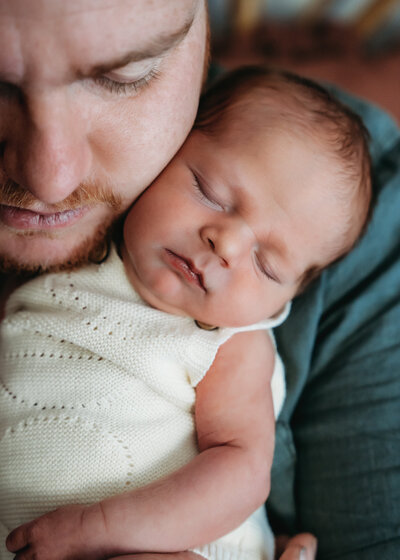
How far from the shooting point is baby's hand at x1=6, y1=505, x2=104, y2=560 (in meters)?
0.82

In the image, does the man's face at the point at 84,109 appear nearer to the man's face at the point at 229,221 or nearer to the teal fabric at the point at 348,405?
the man's face at the point at 229,221

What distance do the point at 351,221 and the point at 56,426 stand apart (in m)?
0.67

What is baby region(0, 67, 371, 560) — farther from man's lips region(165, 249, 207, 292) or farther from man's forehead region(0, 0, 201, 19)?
man's forehead region(0, 0, 201, 19)

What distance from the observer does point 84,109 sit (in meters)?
0.76

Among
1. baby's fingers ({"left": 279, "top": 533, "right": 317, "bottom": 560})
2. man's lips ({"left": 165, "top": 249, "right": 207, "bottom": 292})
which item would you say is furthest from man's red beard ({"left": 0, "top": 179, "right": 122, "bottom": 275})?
baby's fingers ({"left": 279, "top": 533, "right": 317, "bottom": 560})

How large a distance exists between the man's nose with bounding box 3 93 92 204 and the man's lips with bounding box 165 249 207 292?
21cm

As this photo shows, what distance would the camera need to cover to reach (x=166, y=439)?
954 millimetres

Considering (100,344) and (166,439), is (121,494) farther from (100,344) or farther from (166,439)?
(100,344)

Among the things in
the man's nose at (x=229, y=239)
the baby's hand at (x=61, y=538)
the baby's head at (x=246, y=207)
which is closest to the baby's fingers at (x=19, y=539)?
the baby's hand at (x=61, y=538)

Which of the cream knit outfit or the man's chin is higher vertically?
the man's chin

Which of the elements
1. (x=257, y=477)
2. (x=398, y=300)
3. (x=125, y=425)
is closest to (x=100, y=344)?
(x=125, y=425)

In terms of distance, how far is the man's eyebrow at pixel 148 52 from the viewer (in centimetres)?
70

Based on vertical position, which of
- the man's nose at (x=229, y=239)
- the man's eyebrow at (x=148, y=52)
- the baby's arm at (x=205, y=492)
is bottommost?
the baby's arm at (x=205, y=492)

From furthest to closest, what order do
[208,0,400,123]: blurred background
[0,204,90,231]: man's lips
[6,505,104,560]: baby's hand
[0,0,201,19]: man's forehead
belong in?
[208,0,400,123]: blurred background
[0,204,90,231]: man's lips
[6,505,104,560]: baby's hand
[0,0,201,19]: man's forehead
